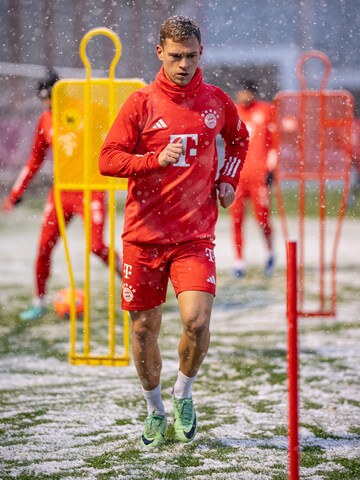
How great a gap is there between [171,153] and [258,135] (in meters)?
6.79

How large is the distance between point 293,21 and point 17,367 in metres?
26.5

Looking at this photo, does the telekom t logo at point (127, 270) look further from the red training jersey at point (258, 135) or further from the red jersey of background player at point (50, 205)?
the red training jersey at point (258, 135)

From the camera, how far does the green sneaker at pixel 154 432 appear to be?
4762 millimetres

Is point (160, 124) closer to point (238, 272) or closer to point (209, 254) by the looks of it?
point (209, 254)

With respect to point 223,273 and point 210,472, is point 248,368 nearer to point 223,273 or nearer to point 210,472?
point 210,472

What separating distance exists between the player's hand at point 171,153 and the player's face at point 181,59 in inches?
16.7

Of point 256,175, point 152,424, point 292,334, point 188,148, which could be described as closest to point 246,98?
→ point 256,175

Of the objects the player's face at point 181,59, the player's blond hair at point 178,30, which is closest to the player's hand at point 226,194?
the player's face at point 181,59

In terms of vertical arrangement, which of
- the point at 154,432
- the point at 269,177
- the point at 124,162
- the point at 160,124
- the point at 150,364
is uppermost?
the point at 160,124

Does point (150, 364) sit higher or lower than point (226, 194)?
lower

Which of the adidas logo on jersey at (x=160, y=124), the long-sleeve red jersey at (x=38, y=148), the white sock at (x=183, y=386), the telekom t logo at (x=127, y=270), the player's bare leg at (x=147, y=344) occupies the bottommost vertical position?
the white sock at (x=183, y=386)

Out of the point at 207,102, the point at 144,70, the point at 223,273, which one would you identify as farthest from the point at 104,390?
the point at 144,70

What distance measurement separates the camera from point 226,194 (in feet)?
15.5

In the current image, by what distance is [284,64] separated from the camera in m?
31.0
